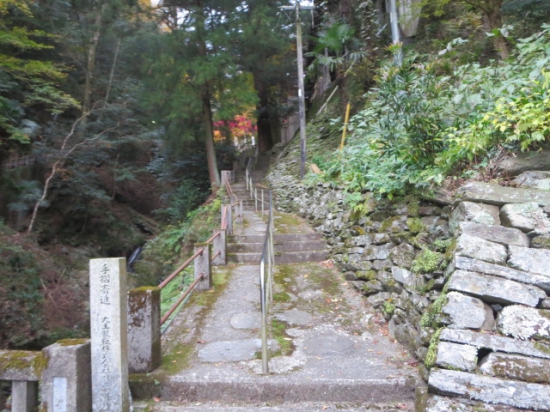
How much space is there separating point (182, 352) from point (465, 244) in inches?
116

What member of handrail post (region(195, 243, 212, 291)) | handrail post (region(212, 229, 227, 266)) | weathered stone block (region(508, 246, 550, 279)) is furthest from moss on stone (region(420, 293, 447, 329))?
handrail post (region(212, 229, 227, 266))

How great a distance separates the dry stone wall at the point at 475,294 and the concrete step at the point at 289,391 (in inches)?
13.4

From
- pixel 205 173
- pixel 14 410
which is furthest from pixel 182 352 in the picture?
pixel 205 173

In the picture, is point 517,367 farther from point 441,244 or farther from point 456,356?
point 441,244

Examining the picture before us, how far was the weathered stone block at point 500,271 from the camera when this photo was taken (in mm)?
2953

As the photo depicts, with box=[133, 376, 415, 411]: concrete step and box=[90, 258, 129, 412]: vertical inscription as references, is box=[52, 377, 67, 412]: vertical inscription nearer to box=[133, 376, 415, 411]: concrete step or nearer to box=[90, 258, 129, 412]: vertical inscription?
box=[90, 258, 129, 412]: vertical inscription

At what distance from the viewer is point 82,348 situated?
2.86 meters

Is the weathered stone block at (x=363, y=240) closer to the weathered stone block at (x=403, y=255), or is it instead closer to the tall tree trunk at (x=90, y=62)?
the weathered stone block at (x=403, y=255)

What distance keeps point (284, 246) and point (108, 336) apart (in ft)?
15.8

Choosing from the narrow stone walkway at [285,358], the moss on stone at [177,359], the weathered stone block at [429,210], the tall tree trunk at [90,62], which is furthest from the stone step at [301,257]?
the tall tree trunk at [90,62]

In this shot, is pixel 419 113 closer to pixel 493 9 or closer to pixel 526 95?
pixel 526 95

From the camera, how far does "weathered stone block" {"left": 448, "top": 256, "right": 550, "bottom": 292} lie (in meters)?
2.95

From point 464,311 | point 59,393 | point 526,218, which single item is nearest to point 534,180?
point 526,218

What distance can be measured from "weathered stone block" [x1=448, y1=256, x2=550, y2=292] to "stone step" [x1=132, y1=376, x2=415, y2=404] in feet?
3.65
